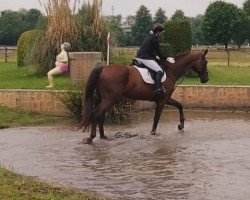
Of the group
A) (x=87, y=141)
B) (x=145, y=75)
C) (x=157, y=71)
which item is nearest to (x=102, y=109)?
(x=87, y=141)

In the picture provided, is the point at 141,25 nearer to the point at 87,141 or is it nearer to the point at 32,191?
the point at 87,141

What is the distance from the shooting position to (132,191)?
25.8ft

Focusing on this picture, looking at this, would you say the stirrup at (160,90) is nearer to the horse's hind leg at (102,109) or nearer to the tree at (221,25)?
the horse's hind leg at (102,109)


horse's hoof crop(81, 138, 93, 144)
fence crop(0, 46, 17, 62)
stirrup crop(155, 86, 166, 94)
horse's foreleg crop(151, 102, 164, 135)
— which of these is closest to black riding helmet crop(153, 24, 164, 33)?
stirrup crop(155, 86, 166, 94)

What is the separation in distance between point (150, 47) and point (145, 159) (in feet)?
11.5

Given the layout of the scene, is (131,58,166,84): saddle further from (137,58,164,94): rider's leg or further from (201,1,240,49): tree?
(201,1,240,49): tree

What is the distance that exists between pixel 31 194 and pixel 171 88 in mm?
6539

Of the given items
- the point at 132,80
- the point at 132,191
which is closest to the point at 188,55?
the point at 132,80

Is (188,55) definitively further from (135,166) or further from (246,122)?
(135,166)

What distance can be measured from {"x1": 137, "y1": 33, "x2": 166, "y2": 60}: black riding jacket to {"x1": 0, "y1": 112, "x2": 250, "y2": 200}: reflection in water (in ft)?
5.61

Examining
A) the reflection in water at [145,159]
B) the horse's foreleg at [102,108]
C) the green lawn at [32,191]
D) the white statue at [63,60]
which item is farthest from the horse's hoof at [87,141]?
the white statue at [63,60]

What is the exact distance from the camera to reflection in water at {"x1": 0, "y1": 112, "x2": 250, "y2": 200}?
8.06 meters

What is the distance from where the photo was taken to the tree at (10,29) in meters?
90.9

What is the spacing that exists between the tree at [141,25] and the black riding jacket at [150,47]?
64281 mm
